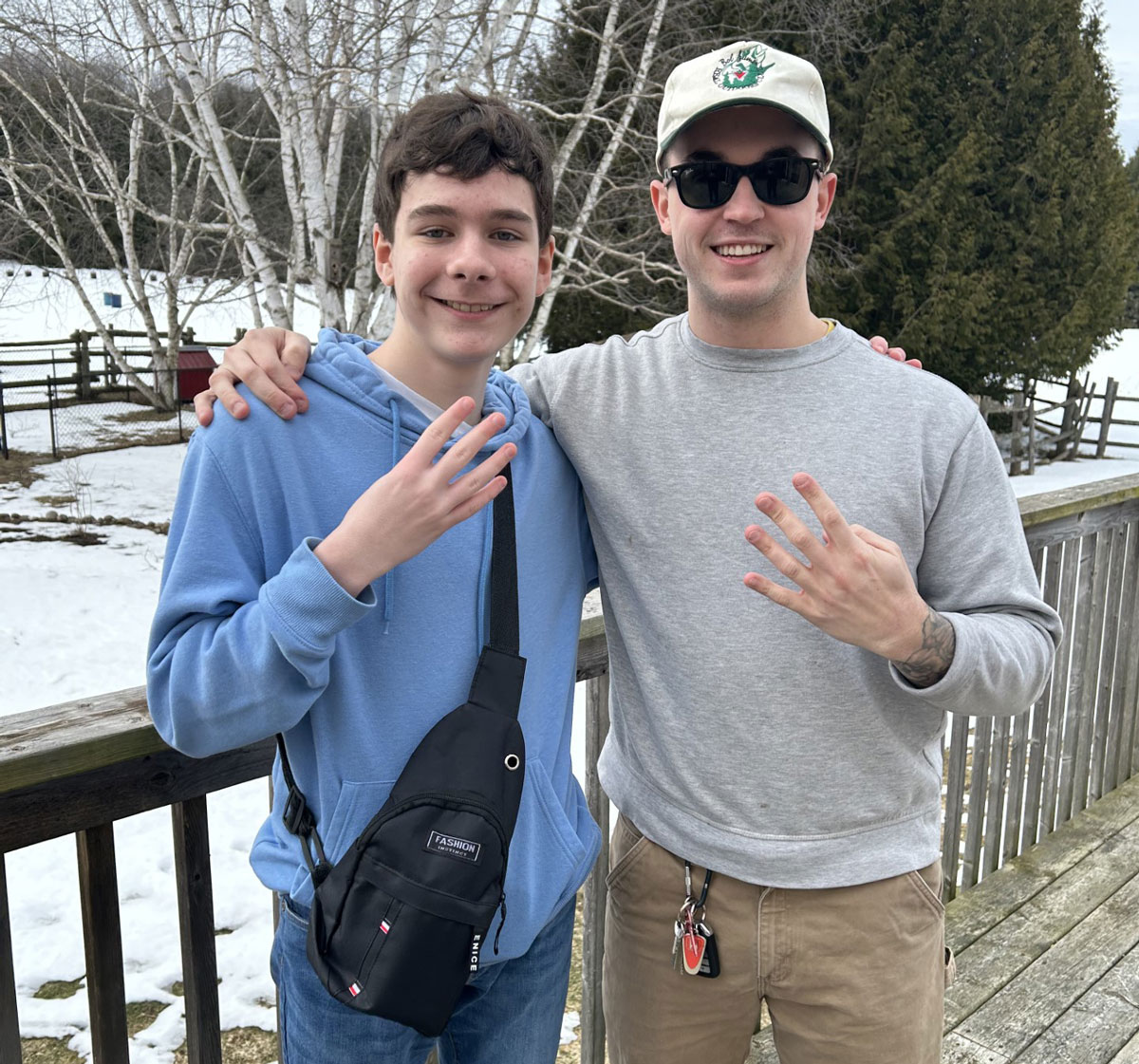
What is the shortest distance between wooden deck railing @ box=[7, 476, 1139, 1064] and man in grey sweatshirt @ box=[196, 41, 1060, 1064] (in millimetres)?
358

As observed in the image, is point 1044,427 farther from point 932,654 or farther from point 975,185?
point 932,654

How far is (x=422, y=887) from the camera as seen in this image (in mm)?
1314

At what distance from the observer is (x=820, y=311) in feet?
55.6

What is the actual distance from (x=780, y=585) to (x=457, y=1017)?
0.81 m

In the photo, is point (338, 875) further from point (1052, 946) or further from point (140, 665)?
point (140, 665)

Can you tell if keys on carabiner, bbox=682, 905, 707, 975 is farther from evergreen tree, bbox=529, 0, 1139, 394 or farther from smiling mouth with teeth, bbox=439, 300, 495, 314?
evergreen tree, bbox=529, 0, 1139, 394

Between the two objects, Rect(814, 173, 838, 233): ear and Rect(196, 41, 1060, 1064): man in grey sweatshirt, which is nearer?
Rect(196, 41, 1060, 1064): man in grey sweatshirt

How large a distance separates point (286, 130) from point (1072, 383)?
15.0 metres

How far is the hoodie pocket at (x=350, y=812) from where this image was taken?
142 centimetres

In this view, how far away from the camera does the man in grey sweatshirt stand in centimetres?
169

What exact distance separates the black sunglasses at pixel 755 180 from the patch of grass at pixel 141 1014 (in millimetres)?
3128

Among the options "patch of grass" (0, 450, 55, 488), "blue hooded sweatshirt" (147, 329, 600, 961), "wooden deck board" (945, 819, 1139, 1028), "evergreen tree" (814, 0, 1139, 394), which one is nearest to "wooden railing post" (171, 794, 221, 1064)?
"blue hooded sweatshirt" (147, 329, 600, 961)

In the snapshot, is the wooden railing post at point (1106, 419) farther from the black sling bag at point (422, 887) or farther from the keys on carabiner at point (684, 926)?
the black sling bag at point (422, 887)

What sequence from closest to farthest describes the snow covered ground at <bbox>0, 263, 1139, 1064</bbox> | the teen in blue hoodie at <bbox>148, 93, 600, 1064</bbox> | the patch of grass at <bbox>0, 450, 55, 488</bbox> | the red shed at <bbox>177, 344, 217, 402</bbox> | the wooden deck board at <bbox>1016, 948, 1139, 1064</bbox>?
1. the teen in blue hoodie at <bbox>148, 93, 600, 1064</bbox>
2. the wooden deck board at <bbox>1016, 948, 1139, 1064</bbox>
3. the snow covered ground at <bbox>0, 263, 1139, 1064</bbox>
4. the patch of grass at <bbox>0, 450, 55, 488</bbox>
5. the red shed at <bbox>177, 344, 217, 402</bbox>
